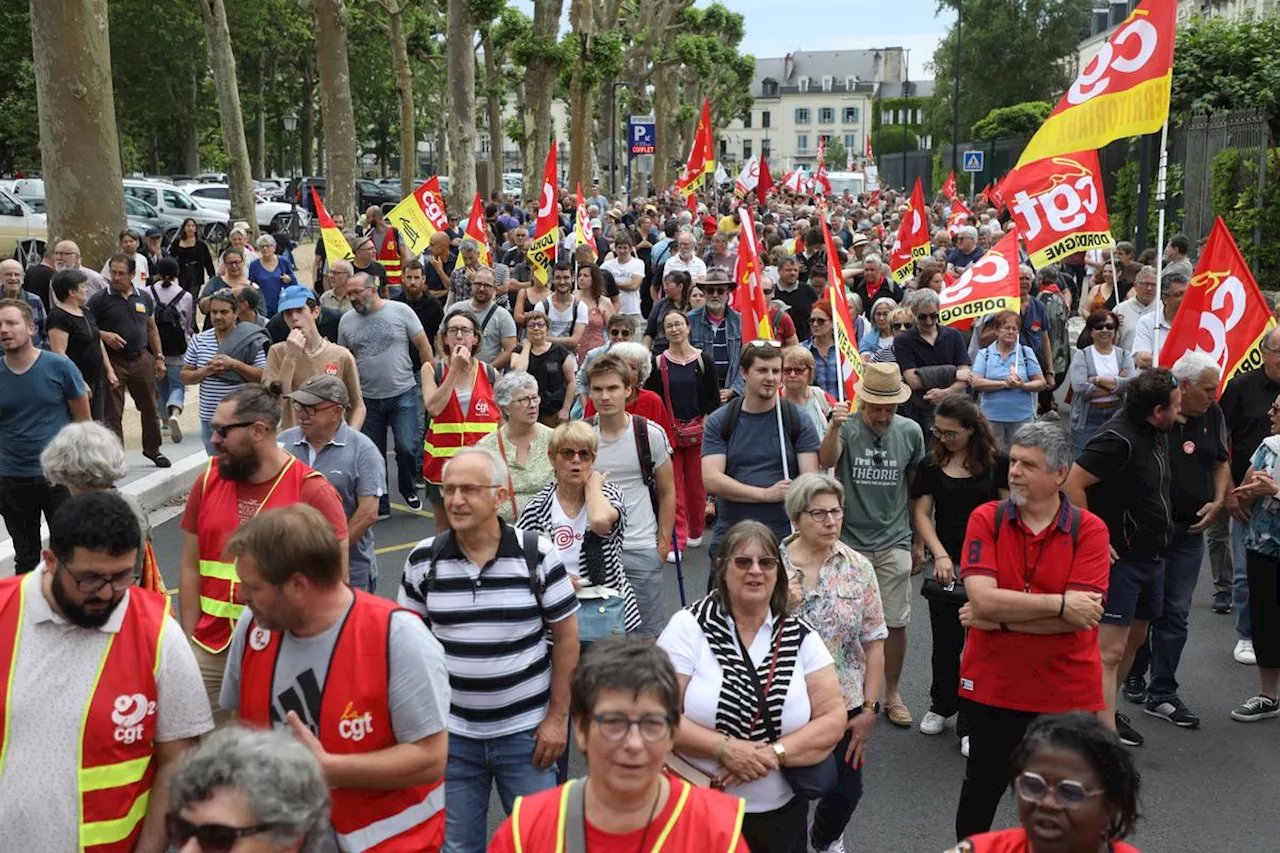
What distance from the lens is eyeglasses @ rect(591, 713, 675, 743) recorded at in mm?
2943

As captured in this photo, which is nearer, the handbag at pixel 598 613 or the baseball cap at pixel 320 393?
the handbag at pixel 598 613

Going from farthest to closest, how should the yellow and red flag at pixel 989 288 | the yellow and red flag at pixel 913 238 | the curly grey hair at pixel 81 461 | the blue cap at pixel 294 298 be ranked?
1. the yellow and red flag at pixel 913 238
2. the yellow and red flag at pixel 989 288
3. the blue cap at pixel 294 298
4. the curly grey hair at pixel 81 461

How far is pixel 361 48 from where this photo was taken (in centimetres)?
6475

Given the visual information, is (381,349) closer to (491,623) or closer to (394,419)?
(394,419)

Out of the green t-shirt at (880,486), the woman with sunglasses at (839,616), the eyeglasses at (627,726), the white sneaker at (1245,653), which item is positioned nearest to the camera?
the eyeglasses at (627,726)

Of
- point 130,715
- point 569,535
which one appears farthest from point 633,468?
point 130,715

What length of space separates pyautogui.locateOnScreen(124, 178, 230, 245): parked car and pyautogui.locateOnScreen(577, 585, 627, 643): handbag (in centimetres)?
3291

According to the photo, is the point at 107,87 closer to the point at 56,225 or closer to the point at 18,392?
the point at 56,225

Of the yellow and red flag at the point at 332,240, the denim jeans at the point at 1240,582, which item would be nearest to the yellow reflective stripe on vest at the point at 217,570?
the denim jeans at the point at 1240,582

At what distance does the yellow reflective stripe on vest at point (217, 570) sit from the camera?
4825 mm

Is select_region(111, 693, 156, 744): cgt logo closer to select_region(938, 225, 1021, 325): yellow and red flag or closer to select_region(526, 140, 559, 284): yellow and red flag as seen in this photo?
select_region(938, 225, 1021, 325): yellow and red flag

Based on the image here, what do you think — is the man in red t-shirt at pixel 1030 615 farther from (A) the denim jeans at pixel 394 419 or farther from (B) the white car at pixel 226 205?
(B) the white car at pixel 226 205

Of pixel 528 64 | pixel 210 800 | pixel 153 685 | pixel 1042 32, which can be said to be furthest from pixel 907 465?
pixel 1042 32

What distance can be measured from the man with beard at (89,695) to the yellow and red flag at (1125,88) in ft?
24.0
